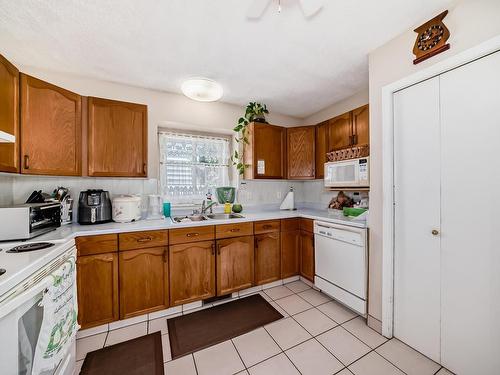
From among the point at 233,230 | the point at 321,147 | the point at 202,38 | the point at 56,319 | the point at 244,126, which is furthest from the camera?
the point at 244,126

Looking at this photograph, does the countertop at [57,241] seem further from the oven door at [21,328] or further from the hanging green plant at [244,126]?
the hanging green plant at [244,126]

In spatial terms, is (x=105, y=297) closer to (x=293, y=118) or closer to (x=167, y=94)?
(x=167, y=94)

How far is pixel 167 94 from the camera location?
246 cm

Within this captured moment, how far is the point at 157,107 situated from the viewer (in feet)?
7.90

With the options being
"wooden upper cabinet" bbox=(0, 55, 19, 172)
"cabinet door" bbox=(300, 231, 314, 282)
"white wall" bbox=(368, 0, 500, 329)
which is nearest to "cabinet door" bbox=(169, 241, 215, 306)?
"cabinet door" bbox=(300, 231, 314, 282)

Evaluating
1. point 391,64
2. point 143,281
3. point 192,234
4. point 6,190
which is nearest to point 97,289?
point 143,281

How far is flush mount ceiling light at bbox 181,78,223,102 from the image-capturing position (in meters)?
1.86

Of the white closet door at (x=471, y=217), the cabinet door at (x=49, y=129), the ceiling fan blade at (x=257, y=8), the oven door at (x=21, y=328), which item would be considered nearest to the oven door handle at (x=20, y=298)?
the oven door at (x=21, y=328)

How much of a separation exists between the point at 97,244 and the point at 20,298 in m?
0.89

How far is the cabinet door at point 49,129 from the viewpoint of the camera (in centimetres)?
153

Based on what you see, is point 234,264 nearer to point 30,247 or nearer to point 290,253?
point 290,253

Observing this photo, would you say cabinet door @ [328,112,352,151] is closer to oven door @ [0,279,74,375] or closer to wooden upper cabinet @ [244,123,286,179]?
wooden upper cabinet @ [244,123,286,179]

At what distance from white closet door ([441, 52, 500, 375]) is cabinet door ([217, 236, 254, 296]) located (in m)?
1.63

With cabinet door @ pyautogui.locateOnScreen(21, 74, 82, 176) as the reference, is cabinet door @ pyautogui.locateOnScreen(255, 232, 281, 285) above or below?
below
